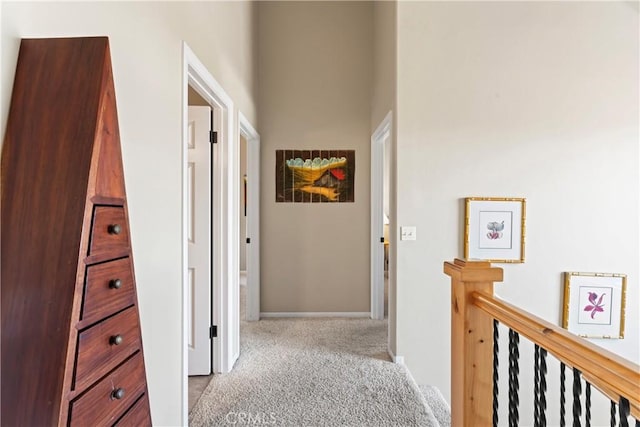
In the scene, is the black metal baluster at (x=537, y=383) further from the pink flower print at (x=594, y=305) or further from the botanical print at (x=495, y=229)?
the pink flower print at (x=594, y=305)

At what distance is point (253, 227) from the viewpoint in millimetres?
3861

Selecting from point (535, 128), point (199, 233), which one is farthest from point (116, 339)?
point (535, 128)

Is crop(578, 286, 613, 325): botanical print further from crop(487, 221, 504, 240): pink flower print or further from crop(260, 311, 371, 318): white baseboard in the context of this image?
crop(260, 311, 371, 318): white baseboard

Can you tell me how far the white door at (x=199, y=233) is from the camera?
2.52 m

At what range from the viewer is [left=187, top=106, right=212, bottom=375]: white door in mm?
2516

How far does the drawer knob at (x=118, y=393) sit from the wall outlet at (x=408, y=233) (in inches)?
86.5

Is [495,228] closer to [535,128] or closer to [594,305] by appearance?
[535,128]

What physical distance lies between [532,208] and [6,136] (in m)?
3.15

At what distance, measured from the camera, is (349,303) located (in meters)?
4.00

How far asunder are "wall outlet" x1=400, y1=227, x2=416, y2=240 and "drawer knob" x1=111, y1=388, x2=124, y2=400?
2.20m

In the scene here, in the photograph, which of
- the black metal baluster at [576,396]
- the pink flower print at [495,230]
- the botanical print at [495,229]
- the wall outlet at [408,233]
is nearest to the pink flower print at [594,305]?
the botanical print at [495,229]

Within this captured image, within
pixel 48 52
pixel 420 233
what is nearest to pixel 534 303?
pixel 420 233

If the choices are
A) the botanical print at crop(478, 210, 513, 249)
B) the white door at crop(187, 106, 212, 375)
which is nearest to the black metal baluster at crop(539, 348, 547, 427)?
the botanical print at crop(478, 210, 513, 249)

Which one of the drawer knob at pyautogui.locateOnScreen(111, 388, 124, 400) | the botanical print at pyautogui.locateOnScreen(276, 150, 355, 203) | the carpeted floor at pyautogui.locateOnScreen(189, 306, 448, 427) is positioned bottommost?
the carpeted floor at pyautogui.locateOnScreen(189, 306, 448, 427)
